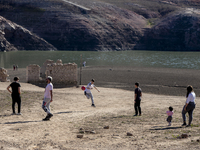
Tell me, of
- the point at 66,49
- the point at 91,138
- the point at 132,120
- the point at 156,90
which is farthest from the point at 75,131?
the point at 66,49

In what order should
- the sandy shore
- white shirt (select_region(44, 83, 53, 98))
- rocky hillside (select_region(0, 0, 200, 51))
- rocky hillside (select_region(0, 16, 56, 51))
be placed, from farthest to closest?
rocky hillside (select_region(0, 0, 200, 51)) < rocky hillside (select_region(0, 16, 56, 51)) < the sandy shore < white shirt (select_region(44, 83, 53, 98))

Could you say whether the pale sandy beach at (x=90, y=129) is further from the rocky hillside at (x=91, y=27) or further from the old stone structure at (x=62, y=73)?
the rocky hillside at (x=91, y=27)

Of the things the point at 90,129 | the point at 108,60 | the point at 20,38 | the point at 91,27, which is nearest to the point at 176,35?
the point at 91,27

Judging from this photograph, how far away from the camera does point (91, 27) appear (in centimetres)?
17600

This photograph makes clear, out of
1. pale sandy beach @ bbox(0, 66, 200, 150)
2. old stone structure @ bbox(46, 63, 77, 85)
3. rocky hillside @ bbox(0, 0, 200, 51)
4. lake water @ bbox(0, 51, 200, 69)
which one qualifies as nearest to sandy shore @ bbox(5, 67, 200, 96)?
old stone structure @ bbox(46, 63, 77, 85)

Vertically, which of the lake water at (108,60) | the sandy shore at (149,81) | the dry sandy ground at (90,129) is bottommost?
the dry sandy ground at (90,129)

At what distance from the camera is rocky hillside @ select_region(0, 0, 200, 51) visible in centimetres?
17012

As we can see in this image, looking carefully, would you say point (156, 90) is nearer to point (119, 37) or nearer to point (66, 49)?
point (66, 49)

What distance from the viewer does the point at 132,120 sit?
48.6ft

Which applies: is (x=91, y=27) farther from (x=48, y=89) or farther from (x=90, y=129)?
(x=90, y=129)

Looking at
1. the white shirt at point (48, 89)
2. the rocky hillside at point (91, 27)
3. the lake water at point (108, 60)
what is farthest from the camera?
the rocky hillside at point (91, 27)

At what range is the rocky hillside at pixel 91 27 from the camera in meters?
170

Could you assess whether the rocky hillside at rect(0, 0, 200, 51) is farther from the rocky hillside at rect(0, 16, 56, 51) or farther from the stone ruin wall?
the stone ruin wall

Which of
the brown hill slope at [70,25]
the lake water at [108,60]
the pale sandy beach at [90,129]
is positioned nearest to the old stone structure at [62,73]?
the pale sandy beach at [90,129]
